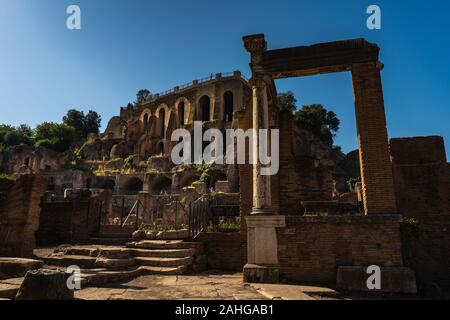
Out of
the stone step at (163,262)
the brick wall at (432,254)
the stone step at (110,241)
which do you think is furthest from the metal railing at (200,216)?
the brick wall at (432,254)

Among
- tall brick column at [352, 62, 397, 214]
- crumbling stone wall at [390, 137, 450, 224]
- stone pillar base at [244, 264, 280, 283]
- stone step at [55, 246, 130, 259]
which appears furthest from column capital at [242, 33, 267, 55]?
stone step at [55, 246, 130, 259]

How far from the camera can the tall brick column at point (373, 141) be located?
288 inches

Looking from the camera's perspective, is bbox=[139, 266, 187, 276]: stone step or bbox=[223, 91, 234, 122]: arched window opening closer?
bbox=[139, 266, 187, 276]: stone step

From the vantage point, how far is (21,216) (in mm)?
7953

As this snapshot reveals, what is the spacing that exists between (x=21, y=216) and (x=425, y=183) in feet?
39.0

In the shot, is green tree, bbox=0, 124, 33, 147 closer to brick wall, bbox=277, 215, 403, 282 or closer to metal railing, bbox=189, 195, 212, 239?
metal railing, bbox=189, 195, 212, 239

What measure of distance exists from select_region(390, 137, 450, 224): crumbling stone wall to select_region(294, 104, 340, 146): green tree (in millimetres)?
40529

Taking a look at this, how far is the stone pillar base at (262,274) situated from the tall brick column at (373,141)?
2.70 m

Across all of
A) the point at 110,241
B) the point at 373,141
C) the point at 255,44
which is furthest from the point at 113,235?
the point at 373,141

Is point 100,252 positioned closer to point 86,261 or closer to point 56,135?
point 86,261

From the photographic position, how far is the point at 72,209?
424 inches

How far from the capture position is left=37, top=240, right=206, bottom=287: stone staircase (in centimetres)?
705

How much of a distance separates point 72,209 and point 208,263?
18.0 ft

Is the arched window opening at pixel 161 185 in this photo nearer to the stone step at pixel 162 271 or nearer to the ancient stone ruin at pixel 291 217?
the ancient stone ruin at pixel 291 217
